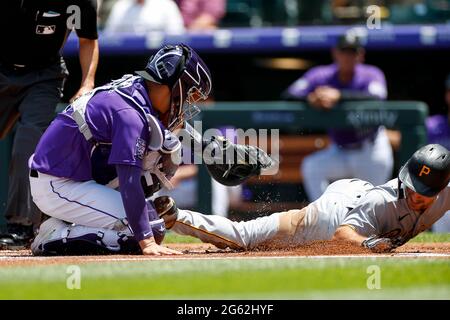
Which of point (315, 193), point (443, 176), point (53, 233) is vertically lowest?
point (315, 193)

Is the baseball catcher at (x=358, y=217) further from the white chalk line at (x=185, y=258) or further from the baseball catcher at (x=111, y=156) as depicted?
the baseball catcher at (x=111, y=156)

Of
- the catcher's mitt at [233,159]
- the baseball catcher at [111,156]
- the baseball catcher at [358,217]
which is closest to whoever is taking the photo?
the baseball catcher at [111,156]

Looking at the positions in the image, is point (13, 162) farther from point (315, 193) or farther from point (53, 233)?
point (315, 193)

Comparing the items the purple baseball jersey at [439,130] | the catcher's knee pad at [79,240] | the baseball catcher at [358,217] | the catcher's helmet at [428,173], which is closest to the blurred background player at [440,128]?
the purple baseball jersey at [439,130]

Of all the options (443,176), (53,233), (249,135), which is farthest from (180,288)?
(249,135)

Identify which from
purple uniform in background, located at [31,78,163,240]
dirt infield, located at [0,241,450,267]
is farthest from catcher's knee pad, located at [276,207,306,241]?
purple uniform in background, located at [31,78,163,240]
